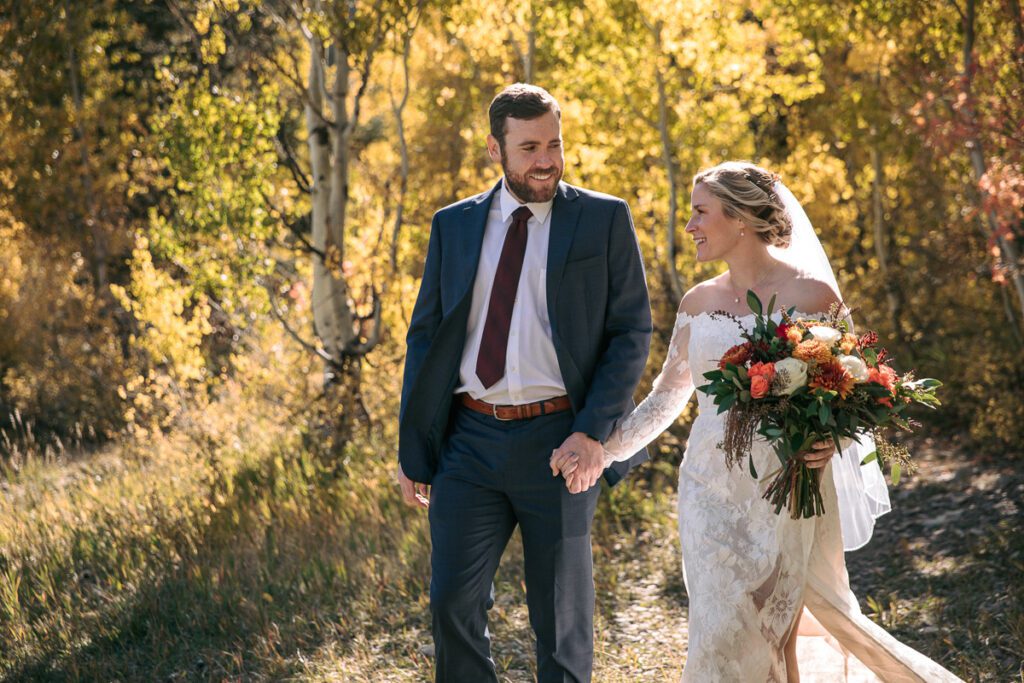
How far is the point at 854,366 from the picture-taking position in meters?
3.51

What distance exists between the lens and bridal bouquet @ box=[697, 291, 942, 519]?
3482mm

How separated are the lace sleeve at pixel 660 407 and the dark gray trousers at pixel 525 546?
264mm

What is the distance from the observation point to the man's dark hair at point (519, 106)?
3.59 metres

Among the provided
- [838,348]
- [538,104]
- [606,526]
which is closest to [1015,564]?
[606,526]

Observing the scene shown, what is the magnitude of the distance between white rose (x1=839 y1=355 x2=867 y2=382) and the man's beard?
109 centimetres

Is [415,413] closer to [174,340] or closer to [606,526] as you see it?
[606,526]

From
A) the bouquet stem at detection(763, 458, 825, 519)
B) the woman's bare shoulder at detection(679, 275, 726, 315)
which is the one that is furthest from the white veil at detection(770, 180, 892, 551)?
the bouquet stem at detection(763, 458, 825, 519)

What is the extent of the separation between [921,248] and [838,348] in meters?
9.17

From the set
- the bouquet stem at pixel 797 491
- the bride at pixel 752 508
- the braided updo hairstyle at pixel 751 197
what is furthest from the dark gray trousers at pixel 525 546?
the braided updo hairstyle at pixel 751 197

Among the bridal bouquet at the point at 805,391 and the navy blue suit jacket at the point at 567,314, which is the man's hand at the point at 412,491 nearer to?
the navy blue suit jacket at the point at 567,314

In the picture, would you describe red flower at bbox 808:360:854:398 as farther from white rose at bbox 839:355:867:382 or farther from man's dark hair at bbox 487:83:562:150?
man's dark hair at bbox 487:83:562:150

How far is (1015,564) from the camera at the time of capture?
5.96 metres

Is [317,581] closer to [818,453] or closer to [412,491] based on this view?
[412,491]

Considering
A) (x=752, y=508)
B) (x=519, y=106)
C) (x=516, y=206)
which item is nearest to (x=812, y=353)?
(x=752, y=508)
